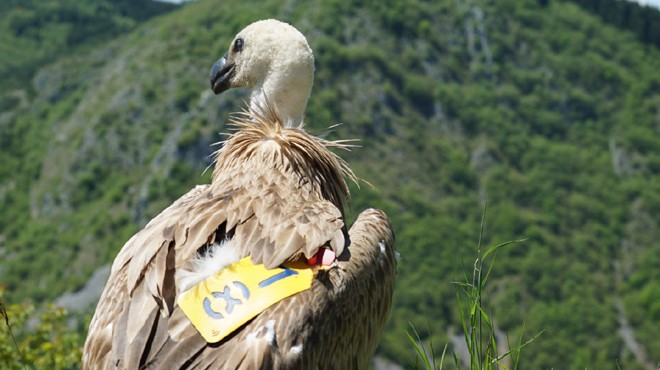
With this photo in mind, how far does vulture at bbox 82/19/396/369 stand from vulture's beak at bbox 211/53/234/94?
67 cm

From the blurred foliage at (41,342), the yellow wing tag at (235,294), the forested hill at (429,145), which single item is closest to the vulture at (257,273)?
the yellow wing tag at (235,294)

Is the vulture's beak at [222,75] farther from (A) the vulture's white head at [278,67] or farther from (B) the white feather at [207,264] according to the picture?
(B) the white feather at [207,264]

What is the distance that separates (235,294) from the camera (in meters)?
4.35

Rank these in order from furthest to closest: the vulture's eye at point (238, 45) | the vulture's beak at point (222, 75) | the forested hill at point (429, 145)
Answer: the forested hill at point (429, 145), the vulture's beak at point (222, 75), the vulture's eye at point (238, 45)

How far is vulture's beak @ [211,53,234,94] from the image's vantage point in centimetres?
684

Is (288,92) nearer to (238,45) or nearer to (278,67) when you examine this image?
(278,67)

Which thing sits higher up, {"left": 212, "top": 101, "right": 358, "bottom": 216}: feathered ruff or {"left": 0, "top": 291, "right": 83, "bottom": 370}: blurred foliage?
{"left": 212, "top": 101, "right": 358, "bottom": 216}: feathered ruff

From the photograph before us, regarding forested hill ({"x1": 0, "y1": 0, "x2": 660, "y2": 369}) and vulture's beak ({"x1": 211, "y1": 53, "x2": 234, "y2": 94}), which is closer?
vulture's beak ({"x1": 211, "y1": 53, "x2": 234, "y2": 94})

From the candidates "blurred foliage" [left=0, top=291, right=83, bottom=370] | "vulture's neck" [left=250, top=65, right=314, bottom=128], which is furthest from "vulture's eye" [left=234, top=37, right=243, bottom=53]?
"blurred foliage" [left=0, top=291, right=83, bottom=370]

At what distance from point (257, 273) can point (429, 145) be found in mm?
119776

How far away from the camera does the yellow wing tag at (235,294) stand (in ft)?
13.8

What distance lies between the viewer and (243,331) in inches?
165

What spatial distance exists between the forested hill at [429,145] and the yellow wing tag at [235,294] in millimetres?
81066

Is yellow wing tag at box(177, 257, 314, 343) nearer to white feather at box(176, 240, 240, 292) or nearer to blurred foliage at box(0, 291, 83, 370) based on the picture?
white feather at box(176, 240, 240, 292)
